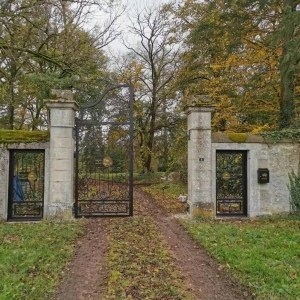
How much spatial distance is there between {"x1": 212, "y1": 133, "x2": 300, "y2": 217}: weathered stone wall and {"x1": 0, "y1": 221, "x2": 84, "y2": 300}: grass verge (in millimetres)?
3759

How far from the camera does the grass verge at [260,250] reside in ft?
10.9

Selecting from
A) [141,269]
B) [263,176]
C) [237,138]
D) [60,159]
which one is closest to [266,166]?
[263,176]

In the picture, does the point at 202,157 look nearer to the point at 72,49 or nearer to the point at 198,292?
the point at 198,292

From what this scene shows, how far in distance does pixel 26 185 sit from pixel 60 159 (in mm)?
1189

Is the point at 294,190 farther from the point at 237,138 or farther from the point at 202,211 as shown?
the point at 202,211

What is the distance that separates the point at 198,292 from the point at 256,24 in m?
9.29

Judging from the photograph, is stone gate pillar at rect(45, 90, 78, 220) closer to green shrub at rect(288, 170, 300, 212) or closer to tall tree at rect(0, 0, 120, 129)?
tall tree at rect(0, 0, 120, 129)

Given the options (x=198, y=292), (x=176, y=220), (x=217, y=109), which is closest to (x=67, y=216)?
(x=176, y=220)

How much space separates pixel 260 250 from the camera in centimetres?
441

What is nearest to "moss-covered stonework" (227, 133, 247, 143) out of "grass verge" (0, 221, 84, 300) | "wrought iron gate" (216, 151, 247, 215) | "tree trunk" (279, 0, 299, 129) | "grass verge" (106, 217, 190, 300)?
"wrought iron gate" (216, 151, 247, 215)

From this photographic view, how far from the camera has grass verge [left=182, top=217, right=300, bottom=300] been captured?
10.9 feet

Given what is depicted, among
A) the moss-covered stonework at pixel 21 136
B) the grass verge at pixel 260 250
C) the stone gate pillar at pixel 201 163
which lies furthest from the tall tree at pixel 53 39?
the grass verge at pixel 260 250

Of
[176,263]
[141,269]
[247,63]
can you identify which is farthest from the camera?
[247,63]

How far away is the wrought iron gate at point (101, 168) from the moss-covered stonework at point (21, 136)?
0.80m
